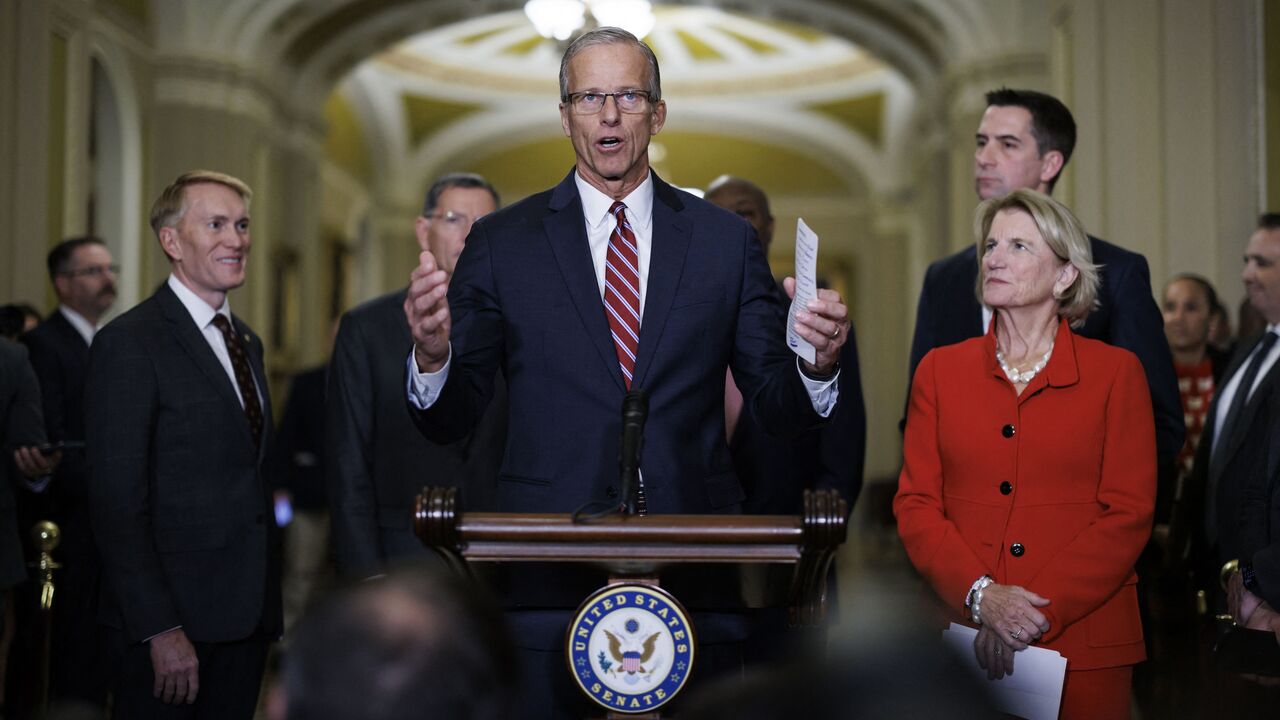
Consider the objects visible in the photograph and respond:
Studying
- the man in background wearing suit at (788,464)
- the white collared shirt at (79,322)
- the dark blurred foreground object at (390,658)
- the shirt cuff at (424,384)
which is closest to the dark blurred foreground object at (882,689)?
the dark blurred foreground object at (390,658)

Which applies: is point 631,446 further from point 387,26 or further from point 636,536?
point 387,26

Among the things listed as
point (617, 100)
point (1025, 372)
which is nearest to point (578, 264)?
point (617, 100)

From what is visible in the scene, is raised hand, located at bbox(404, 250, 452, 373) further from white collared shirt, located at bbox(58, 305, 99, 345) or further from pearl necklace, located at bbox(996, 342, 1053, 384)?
white collared shirt, located at bbox(58, 305, 99, 345)

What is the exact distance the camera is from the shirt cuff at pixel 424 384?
6.88 feet

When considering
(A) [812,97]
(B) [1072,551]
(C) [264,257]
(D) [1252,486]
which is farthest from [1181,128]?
(A) [812,97]

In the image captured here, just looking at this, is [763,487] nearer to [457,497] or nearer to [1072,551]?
[1072,551]

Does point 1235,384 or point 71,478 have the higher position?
point 1235,384

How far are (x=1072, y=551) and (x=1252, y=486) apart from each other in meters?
1.09

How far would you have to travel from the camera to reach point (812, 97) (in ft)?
60.8

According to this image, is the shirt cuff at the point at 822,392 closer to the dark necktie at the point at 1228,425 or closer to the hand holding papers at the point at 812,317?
the hand holding papers at the point at 812,317

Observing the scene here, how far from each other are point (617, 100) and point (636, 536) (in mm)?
852

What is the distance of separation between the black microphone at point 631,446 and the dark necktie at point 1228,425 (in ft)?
8.41

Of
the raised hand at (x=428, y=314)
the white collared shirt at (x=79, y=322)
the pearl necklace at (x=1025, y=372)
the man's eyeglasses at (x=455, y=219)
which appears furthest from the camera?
the white collared shirt at (x=79, y=322)

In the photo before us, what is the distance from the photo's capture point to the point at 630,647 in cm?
175
